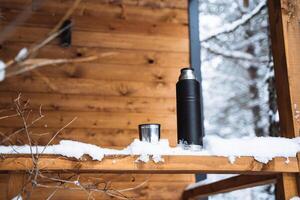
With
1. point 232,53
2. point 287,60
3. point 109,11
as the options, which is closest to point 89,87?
point 109,11

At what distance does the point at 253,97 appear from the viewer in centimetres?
505

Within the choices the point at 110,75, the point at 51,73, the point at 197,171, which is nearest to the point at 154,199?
the point at 110,75

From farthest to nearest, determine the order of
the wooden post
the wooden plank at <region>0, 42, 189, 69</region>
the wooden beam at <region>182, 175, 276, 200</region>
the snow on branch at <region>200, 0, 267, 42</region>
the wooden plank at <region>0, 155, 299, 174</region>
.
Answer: the snow on branch at <region>200, 0, 267, 42</region> → the wooden plank at <region>0, 42, 189, 69</region> → the wooden beam at <region>182, 175, 276, 200</region> → the wooden post → the wooden plank at <region>0, 155, 299, 174</region>

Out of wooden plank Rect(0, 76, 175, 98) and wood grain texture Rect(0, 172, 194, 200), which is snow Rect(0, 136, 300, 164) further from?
wooden plank Rect(0, 76, 175, 98)

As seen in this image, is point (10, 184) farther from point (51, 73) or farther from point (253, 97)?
point (253, 97)

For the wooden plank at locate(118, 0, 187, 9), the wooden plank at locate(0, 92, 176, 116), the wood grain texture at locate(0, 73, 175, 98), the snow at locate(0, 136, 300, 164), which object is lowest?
the snow at locate(0, 136, 300, 164)

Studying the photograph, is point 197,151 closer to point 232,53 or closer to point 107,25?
point 107,25

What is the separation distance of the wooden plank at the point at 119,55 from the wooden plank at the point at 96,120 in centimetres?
36

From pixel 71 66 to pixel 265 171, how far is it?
5.44ft

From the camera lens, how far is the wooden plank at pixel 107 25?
2926 mm

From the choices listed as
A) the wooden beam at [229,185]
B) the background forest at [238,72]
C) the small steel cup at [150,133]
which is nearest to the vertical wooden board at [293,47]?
the wooden beam at [229,185]

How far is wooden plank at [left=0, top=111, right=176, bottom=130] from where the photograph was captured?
2795 millimetres

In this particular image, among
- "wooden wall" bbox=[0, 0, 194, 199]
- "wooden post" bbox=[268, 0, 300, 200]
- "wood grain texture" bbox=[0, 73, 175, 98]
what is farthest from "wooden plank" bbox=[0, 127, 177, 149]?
"wooden post" bbox=[268, 0, 300, 200]

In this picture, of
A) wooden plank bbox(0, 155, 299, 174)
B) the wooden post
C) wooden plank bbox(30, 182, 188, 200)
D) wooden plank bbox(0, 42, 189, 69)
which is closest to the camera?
wooden plank bbox(0, 155, 299, 174)
